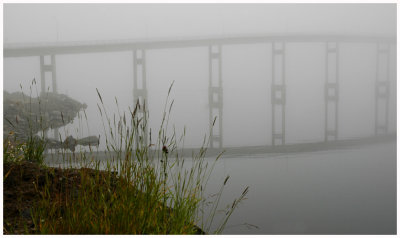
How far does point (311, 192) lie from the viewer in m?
6.51

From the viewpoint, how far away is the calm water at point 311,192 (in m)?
4.69

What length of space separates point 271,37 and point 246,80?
39.0 meters

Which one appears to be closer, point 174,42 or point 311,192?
point 311,192

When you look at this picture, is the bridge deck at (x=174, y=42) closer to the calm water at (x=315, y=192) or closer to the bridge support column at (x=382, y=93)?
the bridge support column at (x=382, y=93)

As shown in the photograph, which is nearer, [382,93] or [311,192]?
[311,192]

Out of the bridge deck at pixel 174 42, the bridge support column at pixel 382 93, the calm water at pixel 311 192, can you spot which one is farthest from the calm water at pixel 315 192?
the bridge deck at pixel 174 42

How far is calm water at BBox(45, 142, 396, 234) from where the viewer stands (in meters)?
4.69

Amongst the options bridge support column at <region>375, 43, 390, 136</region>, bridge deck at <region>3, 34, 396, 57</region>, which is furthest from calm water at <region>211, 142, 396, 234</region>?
bridge deck at <region>3, 34, 396, 57</region>

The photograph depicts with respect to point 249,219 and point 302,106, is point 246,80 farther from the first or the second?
point 249,219

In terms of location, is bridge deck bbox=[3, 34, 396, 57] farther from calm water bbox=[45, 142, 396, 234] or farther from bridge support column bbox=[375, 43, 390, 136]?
calm water bbox=[45, 142, 396, 234]

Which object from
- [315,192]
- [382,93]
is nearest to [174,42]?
[382,93]

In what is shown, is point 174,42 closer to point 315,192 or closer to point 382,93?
point 382,93

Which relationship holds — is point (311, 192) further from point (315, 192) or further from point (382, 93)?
point (382, 93)

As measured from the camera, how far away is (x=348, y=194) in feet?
21.0
